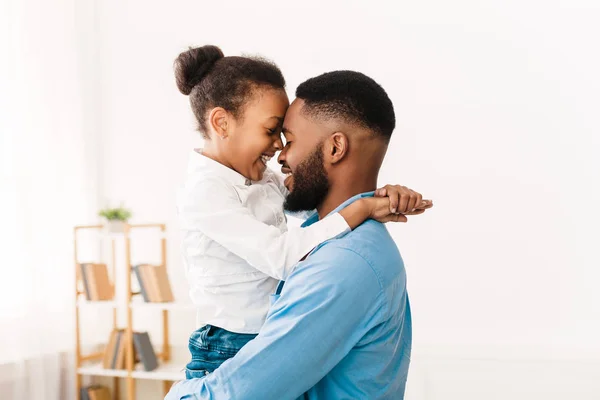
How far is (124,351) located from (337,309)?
3.06 metres

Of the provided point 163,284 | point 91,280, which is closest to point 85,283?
point 91,280

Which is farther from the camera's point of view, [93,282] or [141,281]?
[93,282]

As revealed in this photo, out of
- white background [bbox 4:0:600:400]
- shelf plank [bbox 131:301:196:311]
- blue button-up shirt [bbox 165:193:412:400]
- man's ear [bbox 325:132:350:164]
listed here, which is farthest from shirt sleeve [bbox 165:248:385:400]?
shelf plank [bbox 131:301:196:311]

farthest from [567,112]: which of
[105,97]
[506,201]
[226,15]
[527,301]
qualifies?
[105,97]

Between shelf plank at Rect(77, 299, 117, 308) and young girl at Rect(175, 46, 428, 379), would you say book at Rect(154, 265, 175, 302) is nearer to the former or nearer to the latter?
shelf plank at Rect(77, 299, 117, 308)

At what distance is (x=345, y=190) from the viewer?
1424 millimetres

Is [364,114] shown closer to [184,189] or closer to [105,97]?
[184,189]

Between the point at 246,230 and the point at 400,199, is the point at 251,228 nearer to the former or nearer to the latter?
the point at 246,230

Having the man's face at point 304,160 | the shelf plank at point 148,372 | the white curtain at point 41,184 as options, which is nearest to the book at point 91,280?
the white curtain at point 41,184

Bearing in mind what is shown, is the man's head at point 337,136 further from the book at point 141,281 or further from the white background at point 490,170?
the book at point 141,281

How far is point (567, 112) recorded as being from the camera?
319 centimetres

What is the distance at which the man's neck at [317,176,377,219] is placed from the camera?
4.66 feet

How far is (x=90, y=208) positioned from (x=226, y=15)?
1.48 meters

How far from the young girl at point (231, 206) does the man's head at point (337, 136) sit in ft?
0.50
